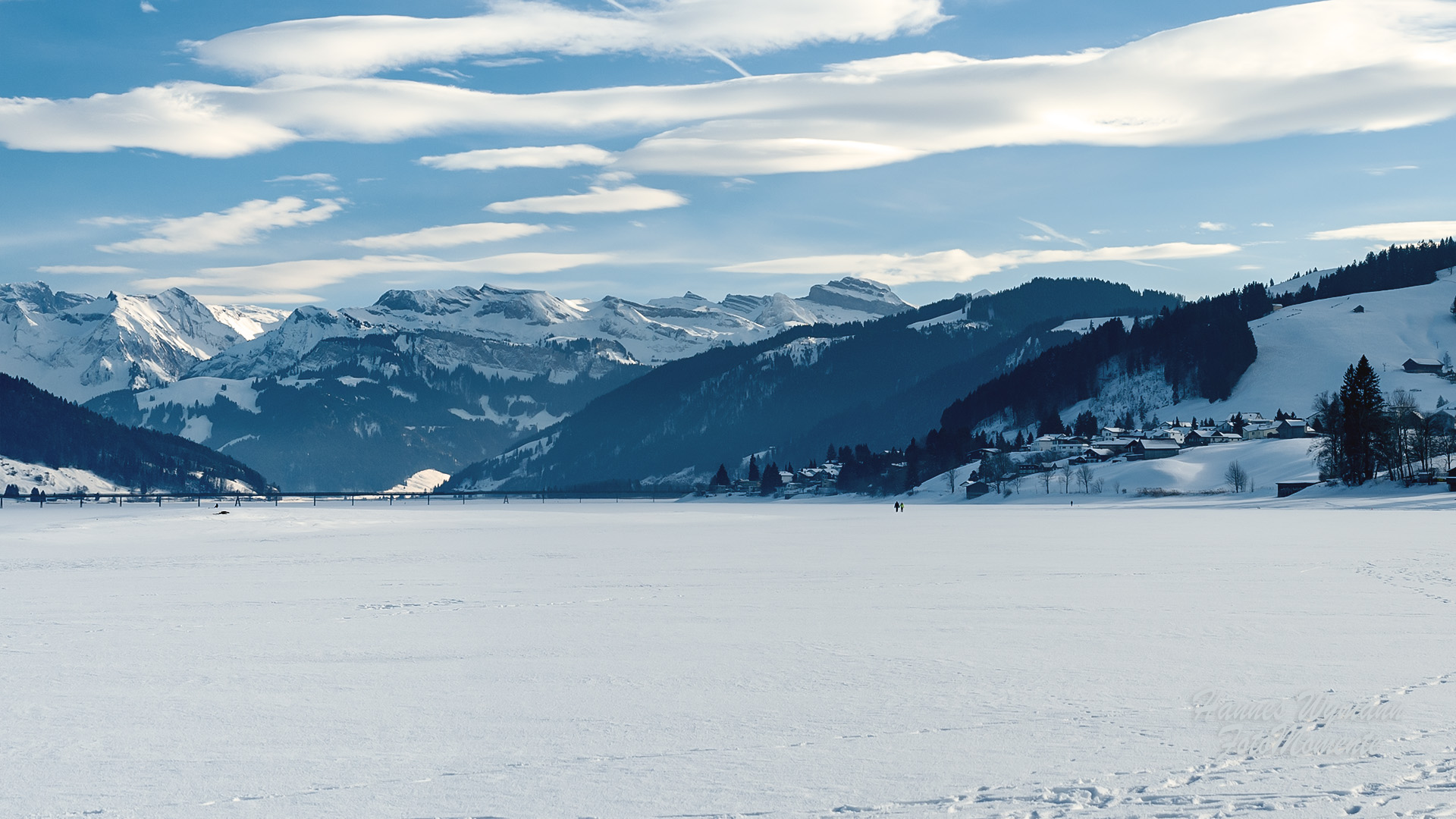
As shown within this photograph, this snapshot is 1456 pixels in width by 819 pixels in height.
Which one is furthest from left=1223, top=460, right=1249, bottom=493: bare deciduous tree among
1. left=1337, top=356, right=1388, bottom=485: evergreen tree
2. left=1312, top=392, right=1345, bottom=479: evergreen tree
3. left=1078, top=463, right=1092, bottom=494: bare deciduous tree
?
left=1337, top=356, right=1388, bottom=485: evergreen tree

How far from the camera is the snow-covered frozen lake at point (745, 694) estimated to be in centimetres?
1414

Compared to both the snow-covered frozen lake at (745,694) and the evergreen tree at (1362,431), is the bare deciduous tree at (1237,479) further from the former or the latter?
the snow-covered frozen lake at (745,694)

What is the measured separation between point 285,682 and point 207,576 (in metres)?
28.4

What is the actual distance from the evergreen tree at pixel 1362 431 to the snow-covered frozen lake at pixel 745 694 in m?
94.9

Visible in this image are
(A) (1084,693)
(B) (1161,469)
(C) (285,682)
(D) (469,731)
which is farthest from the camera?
(B) (1161,469)

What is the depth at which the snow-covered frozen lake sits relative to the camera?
14141mm

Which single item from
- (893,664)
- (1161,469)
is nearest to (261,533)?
(893,664)

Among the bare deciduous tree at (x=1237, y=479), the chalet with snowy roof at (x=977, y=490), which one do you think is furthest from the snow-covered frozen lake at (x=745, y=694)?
the chalet with snowy roof at (x=977, y=490)

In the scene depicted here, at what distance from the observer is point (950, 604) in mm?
32250

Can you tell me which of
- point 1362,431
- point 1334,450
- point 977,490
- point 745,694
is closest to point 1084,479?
point 977,490

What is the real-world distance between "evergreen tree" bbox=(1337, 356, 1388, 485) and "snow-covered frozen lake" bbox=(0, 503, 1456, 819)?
311ft

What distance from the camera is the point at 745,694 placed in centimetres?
1991

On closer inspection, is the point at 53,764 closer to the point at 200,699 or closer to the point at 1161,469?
the point at 200,699

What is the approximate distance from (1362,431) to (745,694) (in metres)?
129
